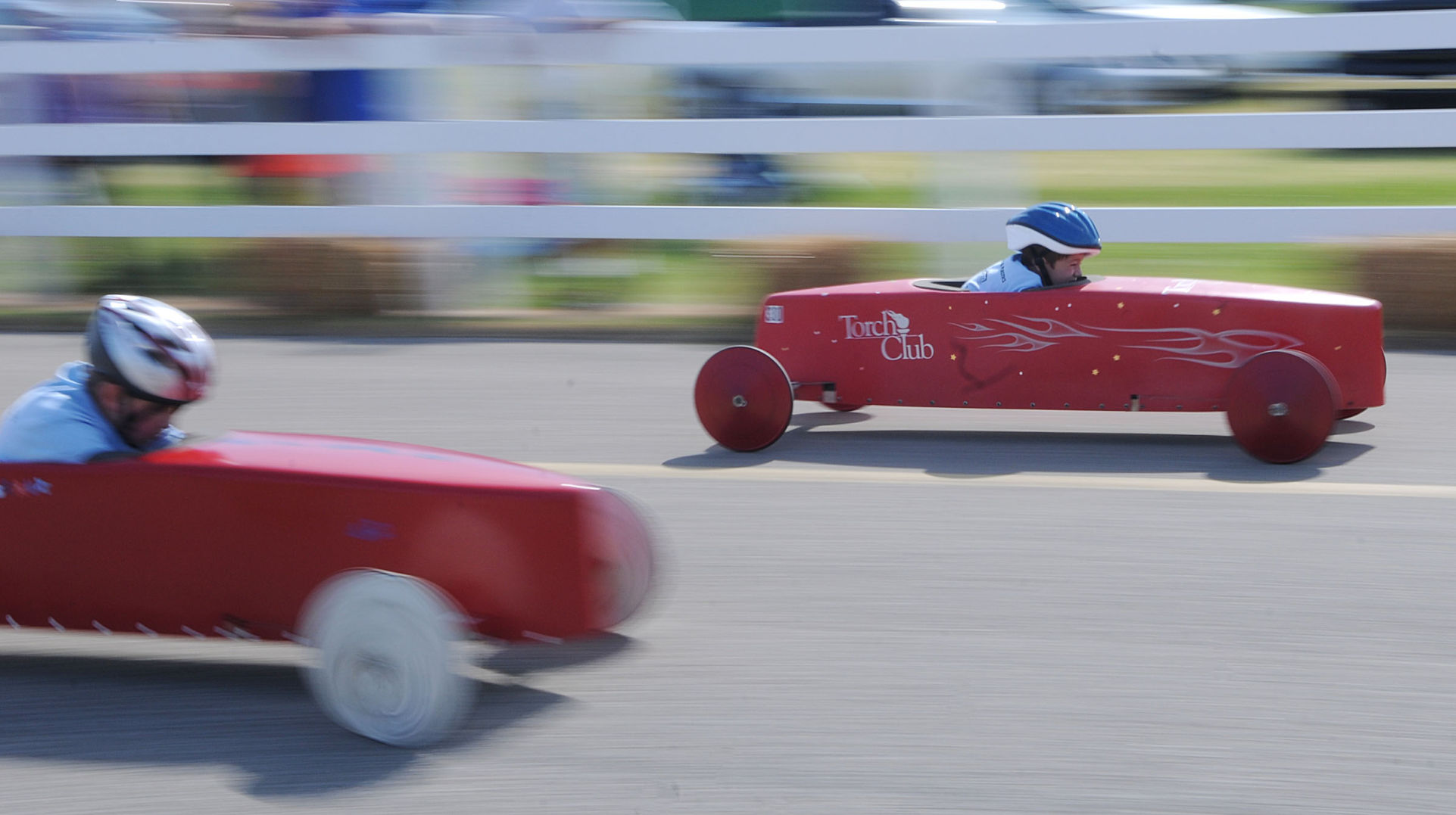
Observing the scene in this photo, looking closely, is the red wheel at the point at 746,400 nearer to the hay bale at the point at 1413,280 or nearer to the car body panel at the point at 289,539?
the car body panel at the point at 289,539

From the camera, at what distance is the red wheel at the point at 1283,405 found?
19.2 ft

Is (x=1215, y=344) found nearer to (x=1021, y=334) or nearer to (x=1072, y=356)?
(x=1072, y=356)

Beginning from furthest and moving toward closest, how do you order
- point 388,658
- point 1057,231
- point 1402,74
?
point 1402,74 → point 1057,231 → point 388,658

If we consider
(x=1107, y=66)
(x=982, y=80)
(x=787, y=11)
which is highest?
(x=787, y=11)

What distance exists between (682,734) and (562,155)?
28.0ft

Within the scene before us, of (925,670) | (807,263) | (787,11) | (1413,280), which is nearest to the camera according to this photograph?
(925,670)

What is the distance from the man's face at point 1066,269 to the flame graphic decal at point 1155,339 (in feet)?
0.92

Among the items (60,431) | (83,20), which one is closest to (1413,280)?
(60,431)

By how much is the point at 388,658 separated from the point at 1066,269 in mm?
3957

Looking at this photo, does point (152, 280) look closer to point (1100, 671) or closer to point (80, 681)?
point (80, 681)

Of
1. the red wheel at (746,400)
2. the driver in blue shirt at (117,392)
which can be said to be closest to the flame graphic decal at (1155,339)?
the red wheel at (746,400)

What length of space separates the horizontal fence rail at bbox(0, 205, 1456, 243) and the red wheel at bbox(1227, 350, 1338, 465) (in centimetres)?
403

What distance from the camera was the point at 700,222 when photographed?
1107 centimetres

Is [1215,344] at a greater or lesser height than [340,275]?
lesser
